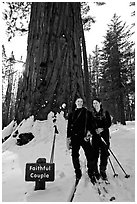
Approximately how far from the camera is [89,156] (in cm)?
320

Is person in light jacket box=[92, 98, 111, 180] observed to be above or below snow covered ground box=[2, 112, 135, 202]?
above

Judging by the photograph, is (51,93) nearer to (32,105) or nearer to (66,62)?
(32,105)

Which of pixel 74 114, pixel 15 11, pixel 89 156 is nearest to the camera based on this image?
pixel 89 156

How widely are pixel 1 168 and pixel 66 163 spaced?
1.37 metres

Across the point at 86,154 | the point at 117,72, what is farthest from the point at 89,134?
the point at 117,72

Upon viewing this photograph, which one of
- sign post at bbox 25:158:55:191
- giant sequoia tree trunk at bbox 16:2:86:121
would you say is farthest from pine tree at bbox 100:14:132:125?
sign post at bbox 25:158:55:191

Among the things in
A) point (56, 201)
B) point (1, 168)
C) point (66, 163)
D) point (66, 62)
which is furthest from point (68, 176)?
point (66, 62)

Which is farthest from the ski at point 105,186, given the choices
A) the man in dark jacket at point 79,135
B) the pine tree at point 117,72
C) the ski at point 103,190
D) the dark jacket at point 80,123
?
the pine tree at point 117,72

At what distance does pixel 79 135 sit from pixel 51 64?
3.08 m

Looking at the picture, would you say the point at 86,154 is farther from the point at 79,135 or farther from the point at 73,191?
the point at 73,191

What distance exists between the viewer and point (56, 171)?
11.6 feet

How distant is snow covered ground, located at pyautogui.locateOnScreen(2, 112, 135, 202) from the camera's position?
2.80 m

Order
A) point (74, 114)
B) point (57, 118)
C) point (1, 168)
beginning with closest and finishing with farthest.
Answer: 1. point (74, 114)
2. point (1, 168)
3. point (57, 118)

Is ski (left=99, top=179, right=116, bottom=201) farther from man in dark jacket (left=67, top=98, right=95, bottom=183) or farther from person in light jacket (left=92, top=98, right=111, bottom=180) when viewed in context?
man in dark jacket (left=67, top=98, right=95, bottom=183)
